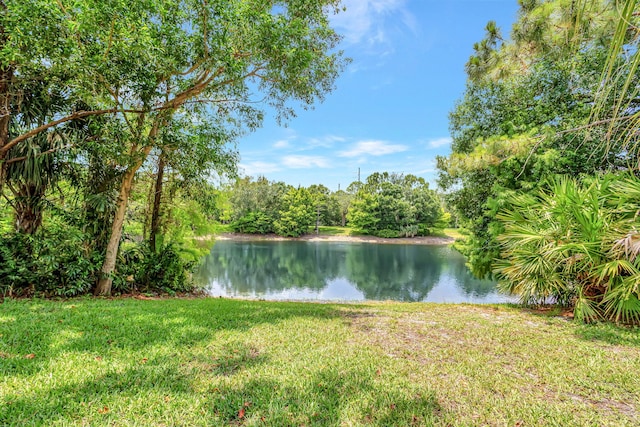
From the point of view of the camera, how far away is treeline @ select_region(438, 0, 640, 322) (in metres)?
4.34

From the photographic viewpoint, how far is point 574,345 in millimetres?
Result: 3521

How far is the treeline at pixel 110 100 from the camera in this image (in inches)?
164

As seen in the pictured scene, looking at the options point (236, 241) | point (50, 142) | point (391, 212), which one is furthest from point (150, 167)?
point (391, 212)

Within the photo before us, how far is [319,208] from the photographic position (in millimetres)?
42906

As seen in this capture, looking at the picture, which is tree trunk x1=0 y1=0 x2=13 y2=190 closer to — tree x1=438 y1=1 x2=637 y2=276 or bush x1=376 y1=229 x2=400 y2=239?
tree x1=438 y1=1 x2=637 y2=276

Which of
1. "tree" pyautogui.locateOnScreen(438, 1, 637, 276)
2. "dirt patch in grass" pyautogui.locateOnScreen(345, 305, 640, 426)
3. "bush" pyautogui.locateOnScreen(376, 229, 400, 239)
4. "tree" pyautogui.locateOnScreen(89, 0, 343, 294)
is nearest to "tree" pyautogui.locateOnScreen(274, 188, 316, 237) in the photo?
"bush" pyautogui.locateOnScreen(376, 229, 400, 239)

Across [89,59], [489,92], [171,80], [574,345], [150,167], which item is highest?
[489,92]

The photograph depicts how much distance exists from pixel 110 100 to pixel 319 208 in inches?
1507

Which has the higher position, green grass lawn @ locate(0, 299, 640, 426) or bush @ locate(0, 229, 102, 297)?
bush @ locate(0, 229, 102, 297)

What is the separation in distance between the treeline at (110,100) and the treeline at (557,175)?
3787 mm

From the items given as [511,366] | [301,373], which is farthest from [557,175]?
[301,373]

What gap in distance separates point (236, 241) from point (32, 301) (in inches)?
1239

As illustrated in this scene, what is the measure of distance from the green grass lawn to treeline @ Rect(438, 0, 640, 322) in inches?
37.8

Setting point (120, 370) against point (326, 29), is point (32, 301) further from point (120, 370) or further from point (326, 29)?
point (326, 29)
